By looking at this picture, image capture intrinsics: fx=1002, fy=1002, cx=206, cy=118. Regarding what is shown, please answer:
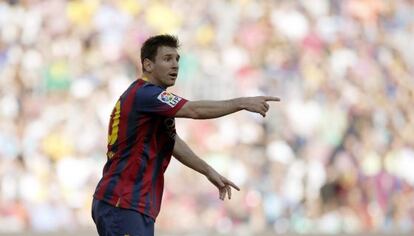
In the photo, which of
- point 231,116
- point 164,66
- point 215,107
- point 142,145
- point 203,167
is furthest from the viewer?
point 231,116

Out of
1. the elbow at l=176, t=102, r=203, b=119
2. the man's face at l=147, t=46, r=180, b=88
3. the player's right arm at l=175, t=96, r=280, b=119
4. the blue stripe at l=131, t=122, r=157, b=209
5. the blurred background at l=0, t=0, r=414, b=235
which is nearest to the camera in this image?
the player's right arm at l=175, t=96, r=280, b=119

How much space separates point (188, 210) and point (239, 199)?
627 mm

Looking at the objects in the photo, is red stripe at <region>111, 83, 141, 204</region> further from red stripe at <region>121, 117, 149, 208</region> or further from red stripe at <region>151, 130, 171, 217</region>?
red stripe at <region>151, 130, 171, 217</region>

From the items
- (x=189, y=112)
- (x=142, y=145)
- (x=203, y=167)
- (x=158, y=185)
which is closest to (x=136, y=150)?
(x=142, y=145)

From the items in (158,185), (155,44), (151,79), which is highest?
(155,44)

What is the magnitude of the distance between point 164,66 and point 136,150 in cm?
52

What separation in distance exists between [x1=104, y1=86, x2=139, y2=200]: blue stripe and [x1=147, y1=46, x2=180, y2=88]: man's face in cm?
26

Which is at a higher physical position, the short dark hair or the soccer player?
the short dark hair

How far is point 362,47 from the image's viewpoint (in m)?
13.0

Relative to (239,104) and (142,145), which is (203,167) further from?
(239,104)

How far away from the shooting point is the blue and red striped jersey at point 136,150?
221 inches

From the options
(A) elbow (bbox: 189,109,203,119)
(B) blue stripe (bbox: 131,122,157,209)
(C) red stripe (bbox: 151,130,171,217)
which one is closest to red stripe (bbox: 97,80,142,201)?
(B) blue stripe (bbox: 131,122,157,209)

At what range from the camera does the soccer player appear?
5.58 meters

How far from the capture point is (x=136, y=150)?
5.64 meters
